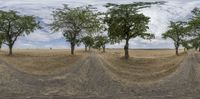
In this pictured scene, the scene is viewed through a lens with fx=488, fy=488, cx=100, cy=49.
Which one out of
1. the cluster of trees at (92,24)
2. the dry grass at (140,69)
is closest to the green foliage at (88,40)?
the cluster of trees at (92,24)

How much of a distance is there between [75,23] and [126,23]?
22853mm

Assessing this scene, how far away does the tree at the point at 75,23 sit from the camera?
115400 mm

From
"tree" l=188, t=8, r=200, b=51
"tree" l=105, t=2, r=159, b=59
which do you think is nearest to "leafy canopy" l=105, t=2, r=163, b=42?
"tree" l=105, t=2, r=159, b=59

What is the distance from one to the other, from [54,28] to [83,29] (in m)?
7.08

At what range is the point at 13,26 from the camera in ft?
380

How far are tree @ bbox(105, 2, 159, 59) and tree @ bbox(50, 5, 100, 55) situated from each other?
16052mm

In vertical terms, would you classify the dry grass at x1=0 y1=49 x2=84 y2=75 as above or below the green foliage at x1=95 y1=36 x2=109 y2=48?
below

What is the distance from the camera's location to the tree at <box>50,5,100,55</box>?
115m

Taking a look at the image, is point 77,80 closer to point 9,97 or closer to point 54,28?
point 9,97

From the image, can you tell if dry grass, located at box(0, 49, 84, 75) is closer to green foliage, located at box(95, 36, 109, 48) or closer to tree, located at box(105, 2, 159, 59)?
tree, located at box(105, 2, 159, 59)

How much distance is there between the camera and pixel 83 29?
117 metres

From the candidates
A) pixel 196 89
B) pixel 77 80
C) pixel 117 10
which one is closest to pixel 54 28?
pixel 117 10

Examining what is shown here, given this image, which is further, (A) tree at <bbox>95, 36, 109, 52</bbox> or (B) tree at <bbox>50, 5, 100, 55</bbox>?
(A) tree at <bbox>95, 36, 109, 52</bbox>

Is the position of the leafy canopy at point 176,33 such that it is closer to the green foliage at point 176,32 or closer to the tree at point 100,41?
the green foliage at point 176,32
